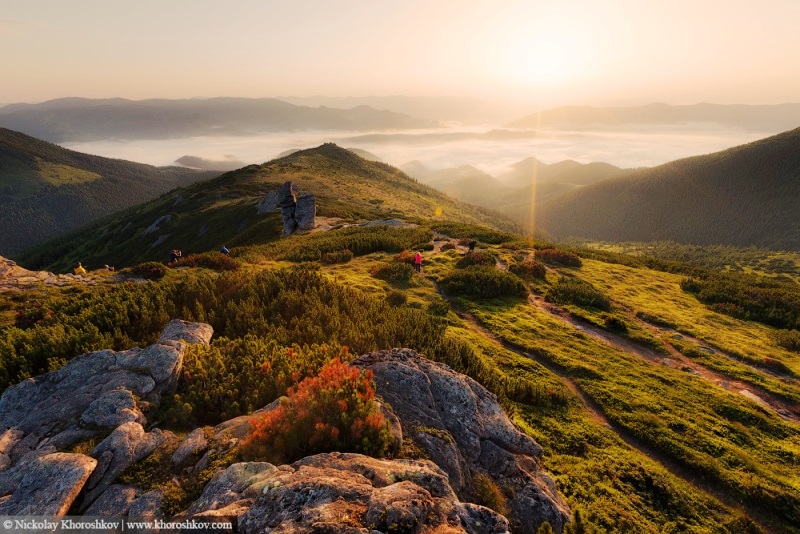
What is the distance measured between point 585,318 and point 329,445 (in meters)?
18.8

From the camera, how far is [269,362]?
9.66 meters

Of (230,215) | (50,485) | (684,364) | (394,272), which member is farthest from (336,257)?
(230,215)

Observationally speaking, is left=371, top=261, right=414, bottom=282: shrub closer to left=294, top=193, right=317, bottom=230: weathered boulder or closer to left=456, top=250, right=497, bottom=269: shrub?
left=456, top=250, right=497, bottom=269: shrub

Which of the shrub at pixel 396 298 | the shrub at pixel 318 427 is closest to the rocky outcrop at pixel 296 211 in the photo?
the shrub at pixel 396 298

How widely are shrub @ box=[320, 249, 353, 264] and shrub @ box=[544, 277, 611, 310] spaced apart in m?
15.4

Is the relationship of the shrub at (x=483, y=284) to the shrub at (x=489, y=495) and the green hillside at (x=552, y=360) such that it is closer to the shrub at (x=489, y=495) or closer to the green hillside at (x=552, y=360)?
the green hillside at (x=552, y=360)

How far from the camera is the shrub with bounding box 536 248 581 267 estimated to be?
32.8m

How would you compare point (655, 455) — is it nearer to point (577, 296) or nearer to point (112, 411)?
point (577, 296)

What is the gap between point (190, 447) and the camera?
6980 mm

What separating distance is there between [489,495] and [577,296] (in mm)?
19349

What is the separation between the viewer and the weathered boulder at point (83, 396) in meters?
7.18

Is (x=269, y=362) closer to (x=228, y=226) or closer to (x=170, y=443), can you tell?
(x=170, y=443)

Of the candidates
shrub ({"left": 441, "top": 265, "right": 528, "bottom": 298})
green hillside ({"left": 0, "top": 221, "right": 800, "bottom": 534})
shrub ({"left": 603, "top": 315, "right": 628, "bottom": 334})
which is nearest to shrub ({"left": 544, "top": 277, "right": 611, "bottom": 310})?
green hillside ({"left": 0, "top": 221, "right": 800, "bottom": 534})

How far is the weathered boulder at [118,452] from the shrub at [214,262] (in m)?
20.0
